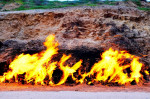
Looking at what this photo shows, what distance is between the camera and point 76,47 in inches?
202

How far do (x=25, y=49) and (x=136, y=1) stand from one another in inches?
219

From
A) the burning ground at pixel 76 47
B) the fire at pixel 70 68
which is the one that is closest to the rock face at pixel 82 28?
the burning ground at pixel 76 47

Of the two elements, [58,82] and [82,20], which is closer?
[58,82]

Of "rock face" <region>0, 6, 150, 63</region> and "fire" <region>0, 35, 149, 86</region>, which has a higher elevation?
"rock face" <region>0, 6, 150, 63</region>

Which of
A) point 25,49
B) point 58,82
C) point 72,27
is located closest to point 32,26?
point 25,49

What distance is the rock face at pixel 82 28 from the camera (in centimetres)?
521

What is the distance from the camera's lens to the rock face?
5211mm

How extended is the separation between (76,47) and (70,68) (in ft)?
2.49

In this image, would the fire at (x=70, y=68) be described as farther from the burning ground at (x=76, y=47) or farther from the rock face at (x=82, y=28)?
the rock face at (x=82, y=28)

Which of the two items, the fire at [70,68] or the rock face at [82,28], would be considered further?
the rock face at [82,28]

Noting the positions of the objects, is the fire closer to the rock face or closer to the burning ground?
the burning ground

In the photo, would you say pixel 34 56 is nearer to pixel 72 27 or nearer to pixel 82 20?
pixel 72 27

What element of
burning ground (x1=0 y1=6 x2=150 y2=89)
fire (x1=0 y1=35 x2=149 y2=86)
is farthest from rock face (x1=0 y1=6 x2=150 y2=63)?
fire (x1=0 y1=35 x2=149 y2=86)

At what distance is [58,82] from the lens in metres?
4.84
